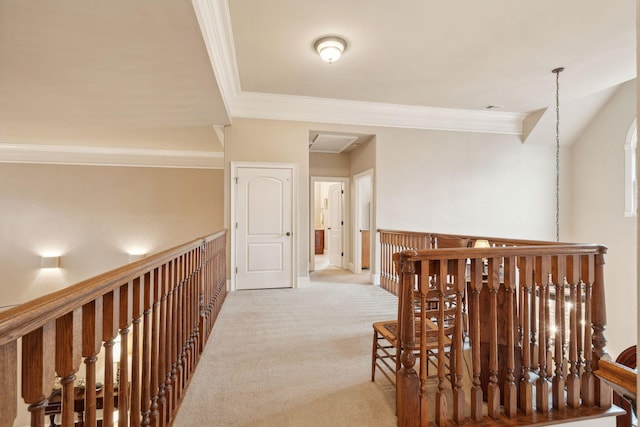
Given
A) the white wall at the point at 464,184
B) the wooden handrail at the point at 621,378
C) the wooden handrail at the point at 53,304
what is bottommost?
the wooden handrail at the point at 621,378

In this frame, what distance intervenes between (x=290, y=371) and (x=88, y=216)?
20.2ft

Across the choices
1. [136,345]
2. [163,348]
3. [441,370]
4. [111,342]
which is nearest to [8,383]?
[111,342]

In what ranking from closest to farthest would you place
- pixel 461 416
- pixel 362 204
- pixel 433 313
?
pixel 461 416, pixel 433 313, pixel 362 204

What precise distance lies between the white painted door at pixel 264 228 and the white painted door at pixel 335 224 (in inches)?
87.1

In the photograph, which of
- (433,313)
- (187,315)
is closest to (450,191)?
(433,313)

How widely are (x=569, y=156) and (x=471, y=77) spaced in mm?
3367

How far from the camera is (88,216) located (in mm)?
6230

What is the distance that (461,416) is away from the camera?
1573mm

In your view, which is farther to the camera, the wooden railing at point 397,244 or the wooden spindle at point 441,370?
the wooden railing at point 397,244

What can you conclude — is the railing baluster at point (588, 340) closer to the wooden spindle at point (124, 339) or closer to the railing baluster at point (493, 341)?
the railing baluster at point (493, 341)

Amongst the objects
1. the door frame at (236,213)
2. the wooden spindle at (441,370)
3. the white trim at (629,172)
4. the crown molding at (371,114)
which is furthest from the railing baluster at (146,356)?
the white trim at (629,172)

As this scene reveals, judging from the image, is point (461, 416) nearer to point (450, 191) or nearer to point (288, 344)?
point (288, 344)

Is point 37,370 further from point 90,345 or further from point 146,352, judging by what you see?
point 146,352

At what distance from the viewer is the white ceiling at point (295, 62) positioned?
2477 millimetres
